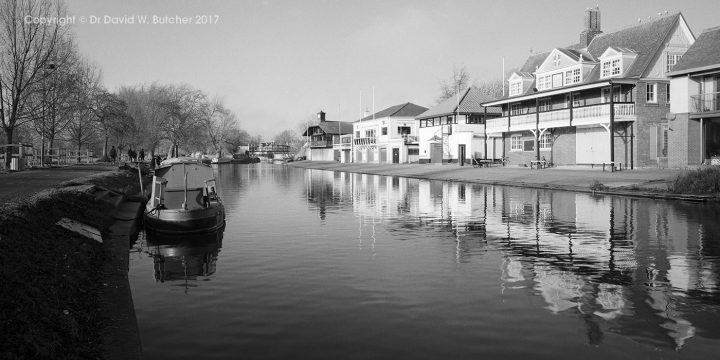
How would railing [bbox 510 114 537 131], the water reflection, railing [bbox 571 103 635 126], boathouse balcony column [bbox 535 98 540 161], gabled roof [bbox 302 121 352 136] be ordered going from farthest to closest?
gabled roof [bbox 302 121 352 136] < railing [bbox 510 114 537 131] < boathouse balcony column [bbox 535 98 540 161] < railing [bbox 571 103 635 126] < the water reflection

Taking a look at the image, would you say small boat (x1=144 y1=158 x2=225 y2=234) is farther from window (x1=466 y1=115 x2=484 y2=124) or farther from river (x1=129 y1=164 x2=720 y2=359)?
window (x1=466 y1=115 x2=484 y2=124)

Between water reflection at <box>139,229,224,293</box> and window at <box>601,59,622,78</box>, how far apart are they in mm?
37972

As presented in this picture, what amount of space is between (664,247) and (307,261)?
848 centimetres

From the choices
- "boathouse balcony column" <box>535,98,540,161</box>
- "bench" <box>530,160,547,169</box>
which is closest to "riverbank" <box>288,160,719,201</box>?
"bench" <box>530,160,547,169</box>

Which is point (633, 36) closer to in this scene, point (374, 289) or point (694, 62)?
point (694, 62)

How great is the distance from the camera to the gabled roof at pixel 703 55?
3753cm

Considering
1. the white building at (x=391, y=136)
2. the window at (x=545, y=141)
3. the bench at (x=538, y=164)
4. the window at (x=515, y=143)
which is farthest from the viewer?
the white building at (x=391, y=136)

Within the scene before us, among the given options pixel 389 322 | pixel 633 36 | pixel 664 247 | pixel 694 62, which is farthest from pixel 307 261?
pixel 633 36

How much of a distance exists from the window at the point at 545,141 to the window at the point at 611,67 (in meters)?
7.07

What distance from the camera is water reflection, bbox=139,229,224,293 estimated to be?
1205 centimetres

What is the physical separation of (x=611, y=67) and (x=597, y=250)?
122 feet

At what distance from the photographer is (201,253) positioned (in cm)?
1471

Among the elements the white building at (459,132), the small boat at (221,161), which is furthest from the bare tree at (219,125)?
the white building at (459,132)

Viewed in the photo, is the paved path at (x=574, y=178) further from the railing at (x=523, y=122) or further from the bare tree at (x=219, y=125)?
Answer: the bare tree at (x=219, y=125)
